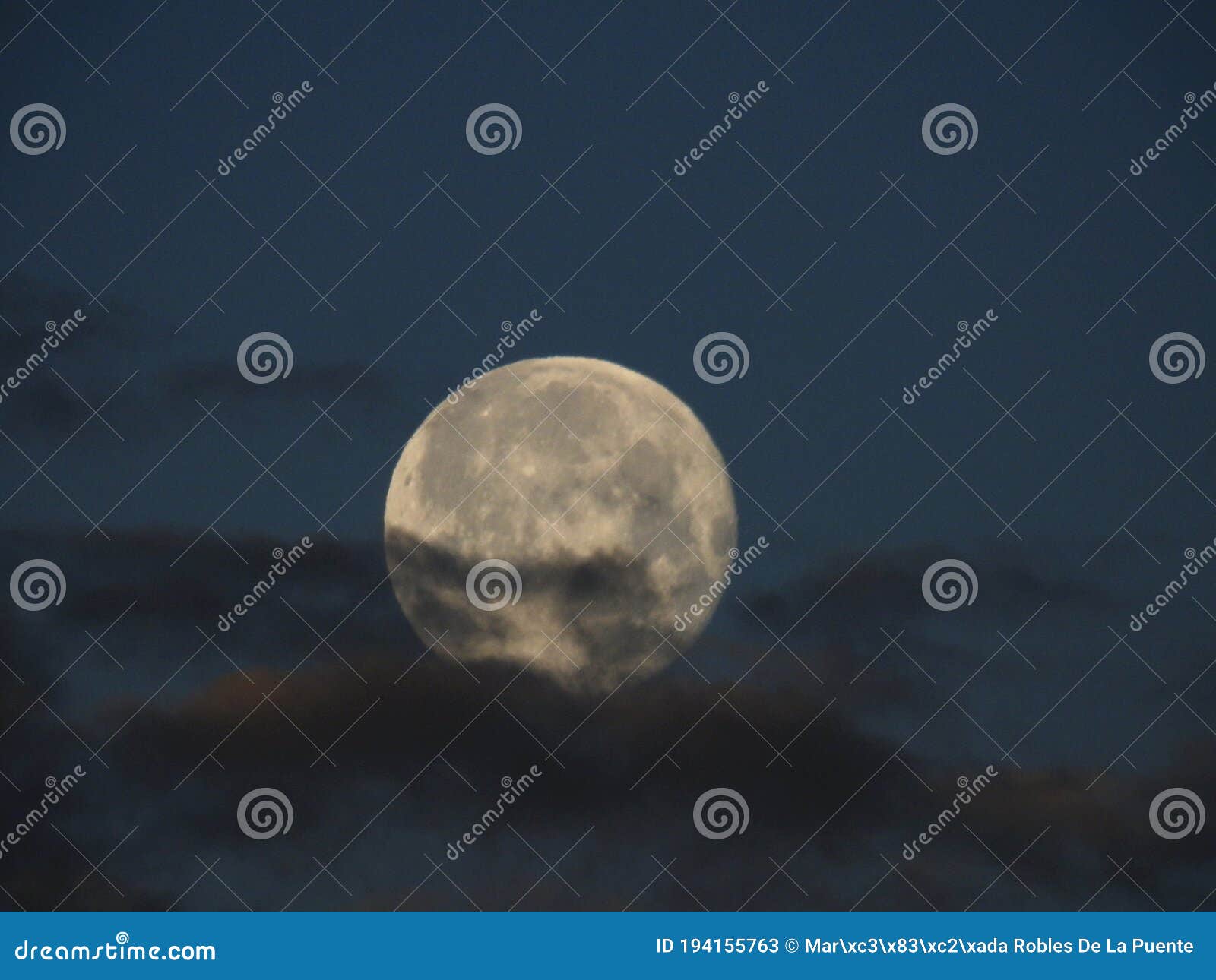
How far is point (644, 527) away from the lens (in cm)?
3484

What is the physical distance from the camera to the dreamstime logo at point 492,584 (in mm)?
30641

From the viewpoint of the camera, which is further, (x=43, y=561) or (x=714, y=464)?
(x=714, y=464)

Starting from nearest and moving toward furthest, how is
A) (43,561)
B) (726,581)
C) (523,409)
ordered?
(43,561)
(726,581)
(523,409)

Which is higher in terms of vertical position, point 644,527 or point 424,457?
point 644,527

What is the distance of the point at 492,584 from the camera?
30.7 metres

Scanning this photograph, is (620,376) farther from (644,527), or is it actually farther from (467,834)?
(467,834)

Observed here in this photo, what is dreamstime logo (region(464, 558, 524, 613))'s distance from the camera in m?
30.6

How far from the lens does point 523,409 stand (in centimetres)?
3434
